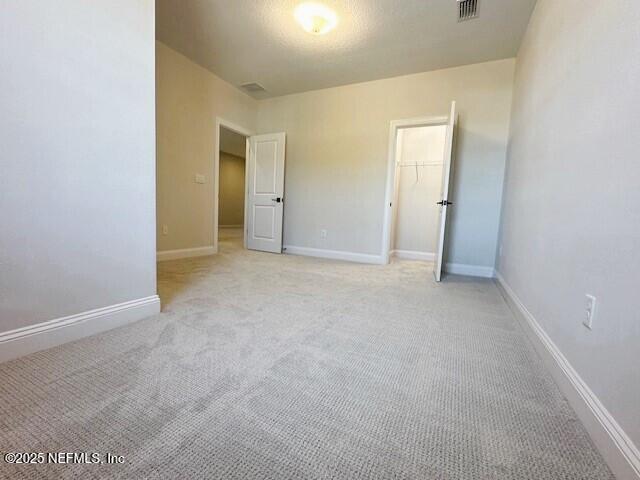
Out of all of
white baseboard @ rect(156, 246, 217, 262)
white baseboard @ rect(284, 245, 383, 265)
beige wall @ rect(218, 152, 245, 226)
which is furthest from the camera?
beige wall @ rect(218, 152, 245, 226)

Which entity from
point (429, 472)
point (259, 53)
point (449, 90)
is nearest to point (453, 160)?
point (449, 90)

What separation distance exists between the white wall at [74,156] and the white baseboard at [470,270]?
11.0ft

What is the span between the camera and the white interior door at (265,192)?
4457 mm

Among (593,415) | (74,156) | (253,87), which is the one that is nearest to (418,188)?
(253,87)

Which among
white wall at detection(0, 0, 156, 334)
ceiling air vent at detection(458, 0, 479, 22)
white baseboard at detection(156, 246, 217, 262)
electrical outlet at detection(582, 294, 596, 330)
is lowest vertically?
white baseboard at detection(156, 246, 217, 262)

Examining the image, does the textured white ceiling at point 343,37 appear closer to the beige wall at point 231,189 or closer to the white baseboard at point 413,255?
the white baseboard at point 413,255

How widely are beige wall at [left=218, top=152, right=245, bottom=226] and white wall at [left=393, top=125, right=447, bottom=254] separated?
594cm

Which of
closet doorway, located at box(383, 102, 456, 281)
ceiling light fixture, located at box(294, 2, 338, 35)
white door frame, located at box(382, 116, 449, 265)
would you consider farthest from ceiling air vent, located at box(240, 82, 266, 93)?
closet doorway, located at box(383, 102, 456, 281)

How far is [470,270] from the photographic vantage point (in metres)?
3.45

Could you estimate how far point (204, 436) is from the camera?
836 millimetres

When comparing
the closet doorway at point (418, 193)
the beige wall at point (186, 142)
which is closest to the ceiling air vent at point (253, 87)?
the beige wall at point (186, 142)

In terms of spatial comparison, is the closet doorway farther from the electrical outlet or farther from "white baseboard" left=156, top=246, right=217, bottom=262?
the electrical outlet

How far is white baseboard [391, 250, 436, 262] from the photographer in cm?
442

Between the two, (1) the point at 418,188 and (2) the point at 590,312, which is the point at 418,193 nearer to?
(1) the point at 418,188
